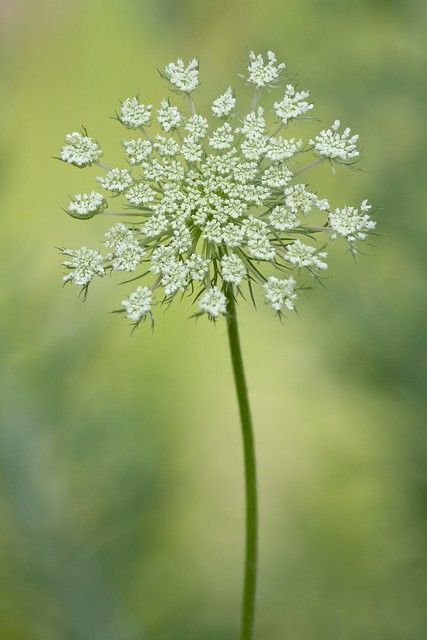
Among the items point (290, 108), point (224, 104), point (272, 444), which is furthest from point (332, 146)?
point (272, 444)

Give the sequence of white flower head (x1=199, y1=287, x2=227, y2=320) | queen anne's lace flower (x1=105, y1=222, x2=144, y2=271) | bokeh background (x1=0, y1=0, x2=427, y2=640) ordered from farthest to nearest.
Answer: bokeh background (x1=0, y1=0, x2=427, y2=640) → queen anne's lace flower (x1=105, y1=222, x2=144, y2=271) → white flower head (x1=199, y1=287, x2=227, y2=320)

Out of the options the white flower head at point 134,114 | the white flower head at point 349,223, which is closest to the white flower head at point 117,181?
the white flower head at point 134,114

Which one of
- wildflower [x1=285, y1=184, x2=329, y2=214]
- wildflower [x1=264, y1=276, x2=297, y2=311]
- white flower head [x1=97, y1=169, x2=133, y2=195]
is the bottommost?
wildflower [x1=264, y1=276, x2=297, y2=311]

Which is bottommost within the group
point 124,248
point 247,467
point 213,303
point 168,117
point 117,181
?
point 247,467

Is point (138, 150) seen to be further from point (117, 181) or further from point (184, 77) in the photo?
point (184, 77)

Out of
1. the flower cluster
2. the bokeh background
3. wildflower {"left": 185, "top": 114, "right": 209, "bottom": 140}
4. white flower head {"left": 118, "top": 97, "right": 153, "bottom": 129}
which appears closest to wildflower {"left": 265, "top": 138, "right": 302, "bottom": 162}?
the flower cluster

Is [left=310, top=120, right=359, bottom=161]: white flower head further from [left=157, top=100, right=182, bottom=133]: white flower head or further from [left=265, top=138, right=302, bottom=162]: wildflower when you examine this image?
[left=157, top=100, right=182, bottom=133]: white flower head
